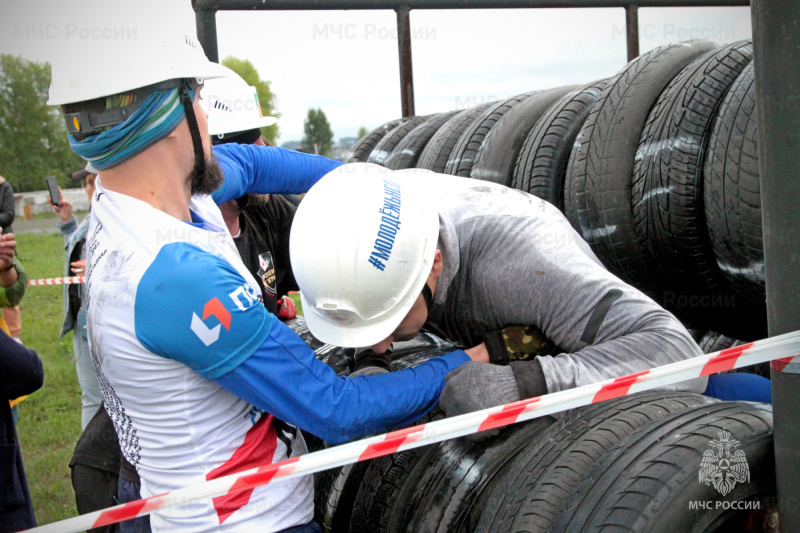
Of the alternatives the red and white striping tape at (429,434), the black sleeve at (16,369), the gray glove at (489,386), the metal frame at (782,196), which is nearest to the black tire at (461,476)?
the gray glove at (489,386)

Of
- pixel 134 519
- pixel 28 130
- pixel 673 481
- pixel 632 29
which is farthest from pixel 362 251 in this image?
pixel 28 130

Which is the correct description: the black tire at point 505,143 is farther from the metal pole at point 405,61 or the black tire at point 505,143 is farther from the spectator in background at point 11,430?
the spectator in background at point 11,430

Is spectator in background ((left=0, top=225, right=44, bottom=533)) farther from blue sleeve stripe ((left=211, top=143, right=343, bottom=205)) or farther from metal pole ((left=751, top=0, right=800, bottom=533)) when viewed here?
metal pole ((left=751, top=0, right=800, bottom=533))

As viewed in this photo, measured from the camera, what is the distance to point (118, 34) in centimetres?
175

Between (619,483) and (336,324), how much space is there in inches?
35.1

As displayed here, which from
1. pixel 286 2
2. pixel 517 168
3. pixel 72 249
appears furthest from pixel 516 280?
pixel 72 249

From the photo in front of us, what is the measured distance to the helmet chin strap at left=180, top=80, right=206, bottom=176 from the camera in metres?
1.78

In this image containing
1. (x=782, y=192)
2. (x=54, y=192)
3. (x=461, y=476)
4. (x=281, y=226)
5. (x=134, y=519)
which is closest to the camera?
(x=782, y=192)

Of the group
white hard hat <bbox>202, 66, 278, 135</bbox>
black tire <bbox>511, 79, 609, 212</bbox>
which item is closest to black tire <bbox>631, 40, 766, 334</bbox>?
black tire <bbox>511, 79, 609, 212</bbox>

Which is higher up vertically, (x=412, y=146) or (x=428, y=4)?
(x=428, y=4)

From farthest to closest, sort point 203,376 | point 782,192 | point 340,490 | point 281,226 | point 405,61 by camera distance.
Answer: point 405,61 → point 281,226 → point 340,490 → point 203,376 → point 782,192

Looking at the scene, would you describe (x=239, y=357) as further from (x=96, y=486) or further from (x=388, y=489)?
(x=96, y=486)

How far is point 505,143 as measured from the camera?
138 inches

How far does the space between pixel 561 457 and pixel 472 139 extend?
8.31 feet
